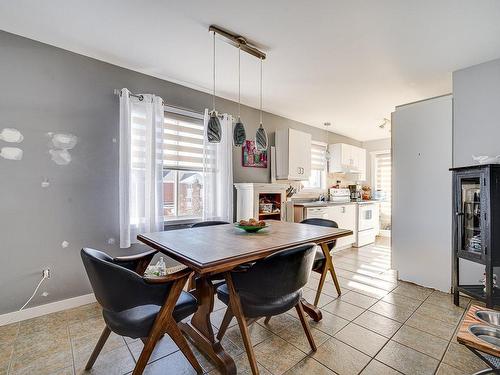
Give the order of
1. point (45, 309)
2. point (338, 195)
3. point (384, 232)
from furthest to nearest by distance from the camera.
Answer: point (384, 232), point (338, 195), point (45, 309)

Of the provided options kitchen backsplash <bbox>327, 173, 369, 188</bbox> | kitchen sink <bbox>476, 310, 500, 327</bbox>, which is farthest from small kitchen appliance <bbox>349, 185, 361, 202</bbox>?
kitchen sink <bbox>476, 310, 500, 327</bbox>

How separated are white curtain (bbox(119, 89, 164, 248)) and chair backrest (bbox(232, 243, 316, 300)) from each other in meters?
1.63

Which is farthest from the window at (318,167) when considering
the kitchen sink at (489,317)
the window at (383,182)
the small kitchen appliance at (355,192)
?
the kitchen sink at (489,317)

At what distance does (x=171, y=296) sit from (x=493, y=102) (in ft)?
11.4

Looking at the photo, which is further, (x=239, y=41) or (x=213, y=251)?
(x=239, y=41)

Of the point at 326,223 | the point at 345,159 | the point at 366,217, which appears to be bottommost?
the point at 366,217

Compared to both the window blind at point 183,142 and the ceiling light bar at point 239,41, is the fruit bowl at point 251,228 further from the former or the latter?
the ceiling light bar at point 239,41

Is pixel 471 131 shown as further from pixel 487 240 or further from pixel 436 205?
pixel 487 240

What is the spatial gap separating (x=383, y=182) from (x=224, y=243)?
224 inches

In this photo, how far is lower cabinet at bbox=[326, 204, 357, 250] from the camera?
4.38 m

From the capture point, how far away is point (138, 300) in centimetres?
130

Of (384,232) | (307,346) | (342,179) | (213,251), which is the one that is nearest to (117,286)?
(213,251)

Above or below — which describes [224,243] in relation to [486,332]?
above

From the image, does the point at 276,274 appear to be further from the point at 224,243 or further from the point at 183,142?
the point at 183,142
